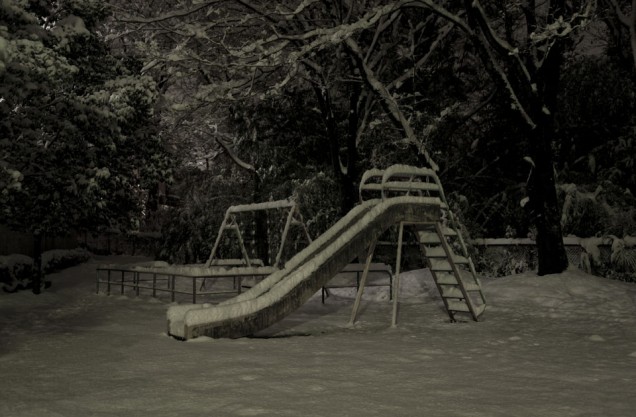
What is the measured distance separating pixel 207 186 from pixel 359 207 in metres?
14.4

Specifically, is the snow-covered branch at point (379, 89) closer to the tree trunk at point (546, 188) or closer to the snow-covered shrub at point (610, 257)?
the tree trunk at point (546, 188)

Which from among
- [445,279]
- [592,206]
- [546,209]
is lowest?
[445,279]

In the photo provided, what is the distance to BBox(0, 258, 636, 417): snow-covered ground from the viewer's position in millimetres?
5066

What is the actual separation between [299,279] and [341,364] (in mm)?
2129

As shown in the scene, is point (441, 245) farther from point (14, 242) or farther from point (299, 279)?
point (14, 242)

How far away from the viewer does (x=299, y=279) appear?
8766mm

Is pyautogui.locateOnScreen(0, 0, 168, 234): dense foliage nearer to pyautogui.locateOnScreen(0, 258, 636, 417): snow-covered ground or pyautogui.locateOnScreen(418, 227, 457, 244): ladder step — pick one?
pyautogui.locateOnScreen(0, 258, 636, 417): snow-covered ground

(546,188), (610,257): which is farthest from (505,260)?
(546,188)

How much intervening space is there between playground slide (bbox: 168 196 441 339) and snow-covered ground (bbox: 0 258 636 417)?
222 millimetres

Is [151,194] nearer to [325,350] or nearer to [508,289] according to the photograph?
[508,289]

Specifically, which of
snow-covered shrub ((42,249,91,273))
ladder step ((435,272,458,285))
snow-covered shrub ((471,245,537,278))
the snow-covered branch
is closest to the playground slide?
ladder step ((435,272,458,285))

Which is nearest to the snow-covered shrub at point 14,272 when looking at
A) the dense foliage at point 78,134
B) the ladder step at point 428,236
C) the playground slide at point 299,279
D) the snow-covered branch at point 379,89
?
the dense foliage at point 78,134

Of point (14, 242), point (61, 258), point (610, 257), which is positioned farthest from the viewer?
point (61, 258)

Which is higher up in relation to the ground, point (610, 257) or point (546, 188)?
point (546, 188)
